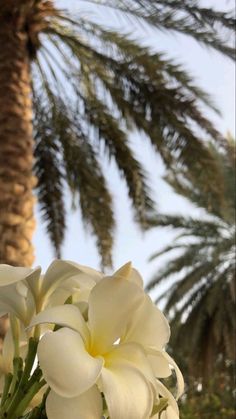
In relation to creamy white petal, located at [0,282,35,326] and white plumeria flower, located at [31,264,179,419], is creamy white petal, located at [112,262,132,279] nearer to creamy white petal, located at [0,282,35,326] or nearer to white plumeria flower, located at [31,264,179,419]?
white plumeria flower, located at [31,264,179,419]

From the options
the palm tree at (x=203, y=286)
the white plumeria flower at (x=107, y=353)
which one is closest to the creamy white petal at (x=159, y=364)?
the white plumeria flower at (x=107, y=353)

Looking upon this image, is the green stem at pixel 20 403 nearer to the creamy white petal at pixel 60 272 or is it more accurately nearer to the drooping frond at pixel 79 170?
the creamy white petal at pixel 60 272

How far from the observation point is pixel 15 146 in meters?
5.70

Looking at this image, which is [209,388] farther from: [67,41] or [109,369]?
[109,369]

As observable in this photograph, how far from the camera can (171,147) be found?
23.7ft

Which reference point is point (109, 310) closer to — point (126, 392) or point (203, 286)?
point (126, 392)

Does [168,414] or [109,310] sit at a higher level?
[109,310]

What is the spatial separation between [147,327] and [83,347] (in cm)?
13

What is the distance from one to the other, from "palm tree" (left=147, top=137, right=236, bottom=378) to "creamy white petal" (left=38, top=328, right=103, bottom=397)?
532 inches

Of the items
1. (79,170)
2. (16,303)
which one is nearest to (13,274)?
(16,303)

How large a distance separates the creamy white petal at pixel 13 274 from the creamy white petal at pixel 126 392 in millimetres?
183

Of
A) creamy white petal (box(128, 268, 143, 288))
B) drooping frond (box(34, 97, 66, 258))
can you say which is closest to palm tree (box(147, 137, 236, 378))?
drooping frond (box(34, 97, 66, 258))

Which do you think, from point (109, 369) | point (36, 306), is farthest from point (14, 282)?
point (109, 369)

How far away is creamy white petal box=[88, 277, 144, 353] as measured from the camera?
33.8 inches
